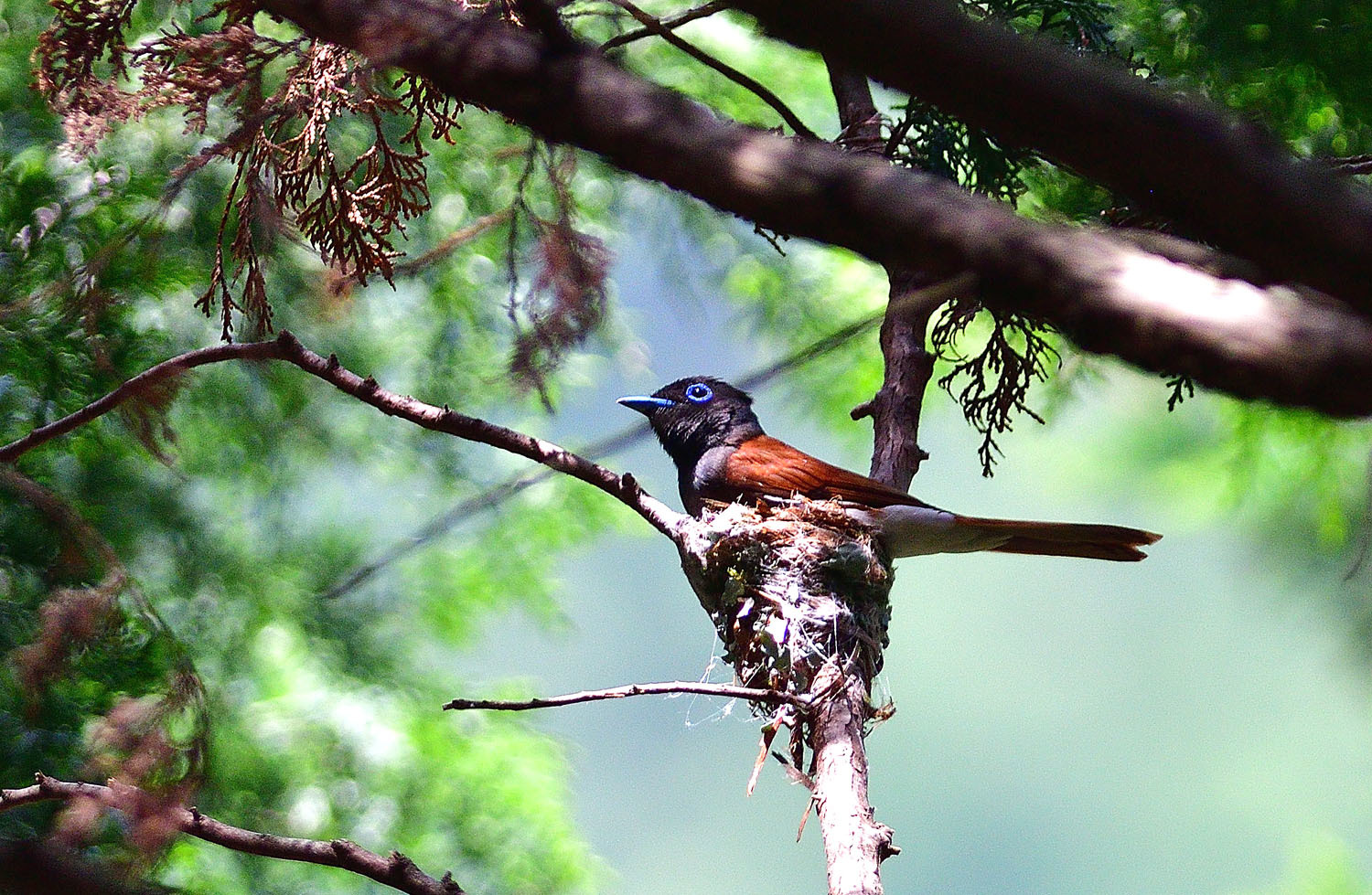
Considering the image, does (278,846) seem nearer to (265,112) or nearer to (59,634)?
(59,634)

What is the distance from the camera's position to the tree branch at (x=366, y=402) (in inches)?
86.4

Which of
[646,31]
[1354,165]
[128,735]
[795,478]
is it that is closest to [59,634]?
[128,735]

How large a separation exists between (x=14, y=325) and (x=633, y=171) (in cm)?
362

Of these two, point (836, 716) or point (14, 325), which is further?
point (14, 325)

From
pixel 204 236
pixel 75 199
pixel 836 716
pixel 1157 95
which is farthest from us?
pixel 204 236

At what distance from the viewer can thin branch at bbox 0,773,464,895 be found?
1.90 meters

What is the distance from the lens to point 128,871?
181 cm

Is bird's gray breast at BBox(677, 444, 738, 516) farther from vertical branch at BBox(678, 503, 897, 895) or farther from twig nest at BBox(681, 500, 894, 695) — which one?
twig nest at BBox(681, 500, 894, 695)

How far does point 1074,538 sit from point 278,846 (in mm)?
2383

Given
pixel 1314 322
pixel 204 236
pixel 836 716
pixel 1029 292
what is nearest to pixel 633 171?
pixel 1029 292

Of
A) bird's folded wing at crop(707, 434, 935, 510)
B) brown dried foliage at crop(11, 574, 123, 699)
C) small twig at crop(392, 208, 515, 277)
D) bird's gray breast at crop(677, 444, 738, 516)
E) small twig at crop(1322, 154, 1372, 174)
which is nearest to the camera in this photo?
small twig at crop(1322, 154, 1372, 174)

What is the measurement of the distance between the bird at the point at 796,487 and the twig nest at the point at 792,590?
111 millimetres

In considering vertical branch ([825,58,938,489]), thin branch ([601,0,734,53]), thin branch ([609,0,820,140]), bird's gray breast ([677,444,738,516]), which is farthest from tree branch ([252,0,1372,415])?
bird's gray breast ([677,444,738,516])

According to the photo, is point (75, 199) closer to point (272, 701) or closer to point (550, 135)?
point (272, 701)
